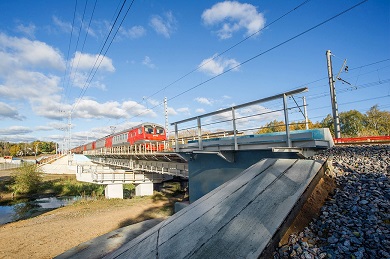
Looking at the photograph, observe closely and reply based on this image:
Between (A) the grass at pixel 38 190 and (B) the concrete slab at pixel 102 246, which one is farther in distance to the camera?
(A) the grass at pixel 38 190

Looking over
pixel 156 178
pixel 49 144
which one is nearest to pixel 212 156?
pixel 156 178

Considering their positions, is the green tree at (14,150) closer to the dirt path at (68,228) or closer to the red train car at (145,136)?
the red train car at (145,136)

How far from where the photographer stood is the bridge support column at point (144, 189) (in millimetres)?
24469

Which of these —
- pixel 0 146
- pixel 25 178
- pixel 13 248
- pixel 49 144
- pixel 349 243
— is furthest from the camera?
pixel 49 144

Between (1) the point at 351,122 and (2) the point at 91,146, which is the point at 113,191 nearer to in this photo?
(2) the point at 91,146


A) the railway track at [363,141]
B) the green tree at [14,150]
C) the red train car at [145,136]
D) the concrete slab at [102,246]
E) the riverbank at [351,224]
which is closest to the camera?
the riverbank at [351,224]

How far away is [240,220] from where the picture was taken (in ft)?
11.2


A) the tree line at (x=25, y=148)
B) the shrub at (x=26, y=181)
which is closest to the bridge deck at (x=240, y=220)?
the shrub at (x=26, y=181)

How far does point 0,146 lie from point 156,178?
12497 cm

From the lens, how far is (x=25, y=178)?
31.1 metres

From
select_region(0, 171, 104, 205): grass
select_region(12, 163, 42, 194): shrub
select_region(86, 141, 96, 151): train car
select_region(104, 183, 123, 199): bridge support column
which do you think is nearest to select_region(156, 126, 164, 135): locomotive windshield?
select_region(104, 183, 123, 199): bridge support column

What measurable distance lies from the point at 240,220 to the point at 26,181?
38351mm

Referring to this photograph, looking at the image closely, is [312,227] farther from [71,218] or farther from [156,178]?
[156,178]

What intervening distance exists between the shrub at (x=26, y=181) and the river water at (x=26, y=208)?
507 centimetres
